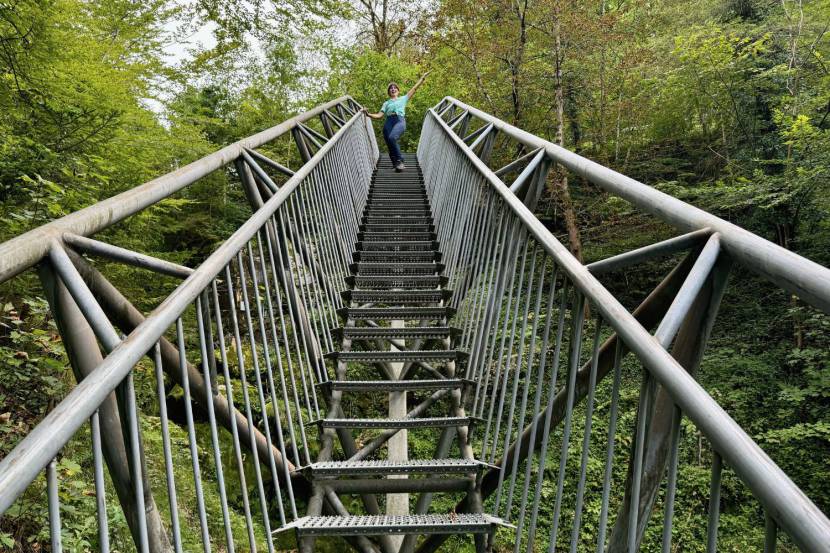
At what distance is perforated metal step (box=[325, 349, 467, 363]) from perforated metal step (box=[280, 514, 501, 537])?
1.23m

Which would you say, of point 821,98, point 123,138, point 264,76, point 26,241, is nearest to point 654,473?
point 26,241

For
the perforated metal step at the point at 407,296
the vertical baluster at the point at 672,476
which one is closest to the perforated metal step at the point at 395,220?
the perforated metal step at the point at 407,296

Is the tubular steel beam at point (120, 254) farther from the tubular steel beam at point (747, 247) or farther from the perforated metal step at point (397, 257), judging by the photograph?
the perforated metal step at point (397, 257)

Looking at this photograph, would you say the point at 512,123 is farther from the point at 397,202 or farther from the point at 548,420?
the point at 548,420

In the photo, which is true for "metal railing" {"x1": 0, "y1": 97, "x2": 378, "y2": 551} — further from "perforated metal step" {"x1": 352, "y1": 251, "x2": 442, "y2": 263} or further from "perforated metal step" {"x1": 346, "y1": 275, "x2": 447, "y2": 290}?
"perforated metal step" {"x1": 352, "y1": 251, "x2": 442, "y2": 263}

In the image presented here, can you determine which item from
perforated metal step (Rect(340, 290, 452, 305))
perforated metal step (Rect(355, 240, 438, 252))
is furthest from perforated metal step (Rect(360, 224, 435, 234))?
perforated metal step (Rect(340, 290, 452, 305))

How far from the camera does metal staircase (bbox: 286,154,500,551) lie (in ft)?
7.61

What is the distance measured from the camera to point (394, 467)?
2568mm

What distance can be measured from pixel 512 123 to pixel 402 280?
6.51 metres

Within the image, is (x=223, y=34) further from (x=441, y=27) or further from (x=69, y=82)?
(x=69, y=82)

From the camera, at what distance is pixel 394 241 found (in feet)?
19.2

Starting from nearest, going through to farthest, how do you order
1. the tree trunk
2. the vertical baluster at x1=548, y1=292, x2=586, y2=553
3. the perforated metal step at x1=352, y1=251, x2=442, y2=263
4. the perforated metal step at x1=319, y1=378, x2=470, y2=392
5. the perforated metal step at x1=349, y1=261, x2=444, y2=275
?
the vertical baluster at x1=548, y1=292, x2=586, y2=553 → the perforated metal step at x1=319, y1=378, x2=470, y2=392 → the perforated metal step at x1=349, y1=261, x2=444, y2=275 → the perforated metal step at x1=352, y1=251, x2=442, y2=263 → the tree trunk

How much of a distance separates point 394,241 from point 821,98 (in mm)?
7181

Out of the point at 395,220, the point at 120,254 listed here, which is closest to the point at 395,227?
the point at 395,220
